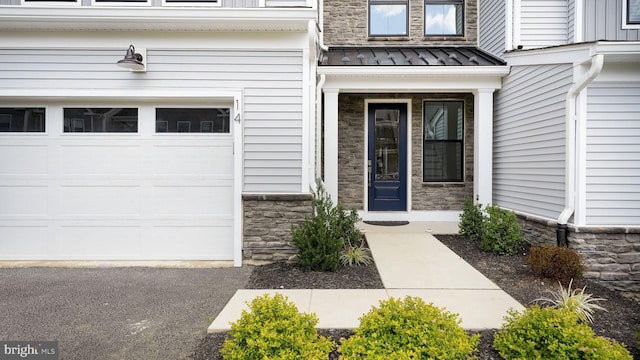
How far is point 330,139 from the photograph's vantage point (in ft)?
21.5

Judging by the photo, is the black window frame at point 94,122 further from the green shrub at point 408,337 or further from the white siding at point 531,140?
the white siding at point 531,140

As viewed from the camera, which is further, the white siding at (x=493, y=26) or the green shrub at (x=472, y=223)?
the white siding at (x=493, y=26)

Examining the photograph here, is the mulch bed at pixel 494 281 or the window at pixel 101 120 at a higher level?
the window at pixel 101 120

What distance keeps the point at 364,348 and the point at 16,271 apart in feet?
16.1

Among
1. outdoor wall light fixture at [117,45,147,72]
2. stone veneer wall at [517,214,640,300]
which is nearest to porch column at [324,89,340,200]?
outdoor wall light fixture at [117,45,147,72]

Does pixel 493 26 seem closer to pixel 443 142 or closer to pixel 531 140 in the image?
pixel 443 142

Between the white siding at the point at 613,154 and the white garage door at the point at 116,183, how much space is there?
16.7 feet

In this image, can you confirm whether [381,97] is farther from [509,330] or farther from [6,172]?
[6,172]

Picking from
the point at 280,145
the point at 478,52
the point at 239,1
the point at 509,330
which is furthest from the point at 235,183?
the point at 478,52

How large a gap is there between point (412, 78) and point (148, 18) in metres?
4.47

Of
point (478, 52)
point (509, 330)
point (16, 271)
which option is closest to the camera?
point (509, 330)

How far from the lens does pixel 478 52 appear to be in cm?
740

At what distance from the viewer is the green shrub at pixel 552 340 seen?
221 cm

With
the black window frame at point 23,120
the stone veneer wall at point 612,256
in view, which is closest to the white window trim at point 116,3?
the black window frame at point 23,120
